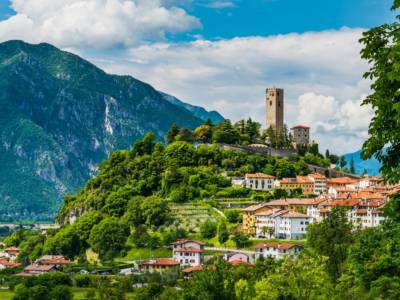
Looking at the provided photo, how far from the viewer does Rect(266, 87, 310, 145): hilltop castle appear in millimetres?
138750

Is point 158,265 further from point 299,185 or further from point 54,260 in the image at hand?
point 299,185

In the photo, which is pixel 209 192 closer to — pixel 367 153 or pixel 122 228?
pixel 122 228

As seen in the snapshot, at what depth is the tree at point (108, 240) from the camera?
301 ft

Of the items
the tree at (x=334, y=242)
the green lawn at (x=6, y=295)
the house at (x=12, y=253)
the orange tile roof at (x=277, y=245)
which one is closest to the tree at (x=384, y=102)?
the tree at (x=334, y=242)

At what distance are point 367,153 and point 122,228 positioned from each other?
80.8m

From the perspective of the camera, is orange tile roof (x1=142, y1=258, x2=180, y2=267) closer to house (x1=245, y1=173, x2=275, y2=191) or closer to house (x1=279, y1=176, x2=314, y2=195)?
house (x1=245, y1=173, x2=275, y2=191)

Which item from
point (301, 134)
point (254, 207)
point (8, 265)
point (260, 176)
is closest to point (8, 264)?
point (8, 265)

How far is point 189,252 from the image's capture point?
8425 cm

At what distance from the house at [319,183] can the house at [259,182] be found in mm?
6927

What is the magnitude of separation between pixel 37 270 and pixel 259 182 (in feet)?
118

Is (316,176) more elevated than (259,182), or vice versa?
(316,176)

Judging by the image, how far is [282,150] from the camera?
12444cm

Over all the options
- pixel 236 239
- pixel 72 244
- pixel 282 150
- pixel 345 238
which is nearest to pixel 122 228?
pixel 72 244

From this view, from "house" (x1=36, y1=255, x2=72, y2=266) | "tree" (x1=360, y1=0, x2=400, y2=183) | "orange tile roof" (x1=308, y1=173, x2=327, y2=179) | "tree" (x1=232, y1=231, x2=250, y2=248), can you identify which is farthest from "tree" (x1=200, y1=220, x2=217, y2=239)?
"tree" (x1=360, y1=0, x2=400, y2=183)
